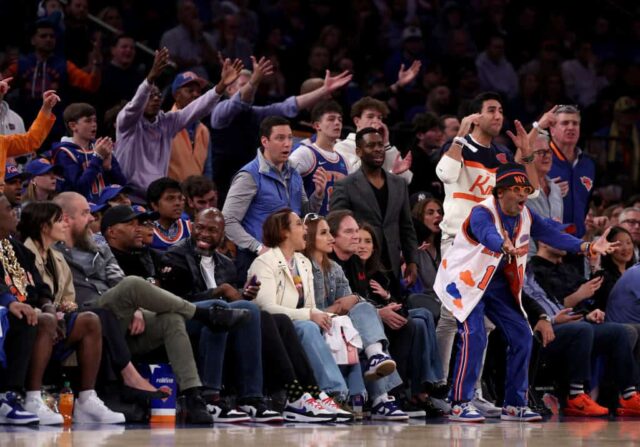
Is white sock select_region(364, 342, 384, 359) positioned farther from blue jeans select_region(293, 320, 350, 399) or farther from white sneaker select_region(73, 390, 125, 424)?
white sneaker select_region(73, 390, 125, 424)

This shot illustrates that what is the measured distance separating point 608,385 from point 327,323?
9.64ft

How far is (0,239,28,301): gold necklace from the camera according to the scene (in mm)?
8617

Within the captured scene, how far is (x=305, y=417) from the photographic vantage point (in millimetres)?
9312

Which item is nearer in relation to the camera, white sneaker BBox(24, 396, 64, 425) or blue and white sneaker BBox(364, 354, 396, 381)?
white sneaker BBox(24, 396, 64, 425)

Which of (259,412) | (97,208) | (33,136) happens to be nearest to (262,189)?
(97,208)

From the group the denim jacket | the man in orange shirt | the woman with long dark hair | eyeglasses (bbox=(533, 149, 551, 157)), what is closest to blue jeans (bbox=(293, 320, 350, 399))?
the denim jacket

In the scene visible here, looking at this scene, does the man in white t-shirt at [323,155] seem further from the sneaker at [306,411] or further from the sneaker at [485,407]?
the sneaker at [306,411]

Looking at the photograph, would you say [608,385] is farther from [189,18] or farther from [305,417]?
[189,18]

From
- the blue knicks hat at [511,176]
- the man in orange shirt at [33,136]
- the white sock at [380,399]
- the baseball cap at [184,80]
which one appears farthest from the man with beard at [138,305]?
the baseball cap at [184,80]

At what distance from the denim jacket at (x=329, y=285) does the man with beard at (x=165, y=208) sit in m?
1.06

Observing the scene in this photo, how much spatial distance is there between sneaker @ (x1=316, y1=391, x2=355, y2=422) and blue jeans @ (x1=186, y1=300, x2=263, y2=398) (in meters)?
0.44

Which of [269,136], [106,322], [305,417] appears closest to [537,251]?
[269,136]

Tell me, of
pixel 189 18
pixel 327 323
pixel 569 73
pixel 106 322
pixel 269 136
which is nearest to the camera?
pixel 106 322

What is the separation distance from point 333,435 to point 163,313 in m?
1.59
